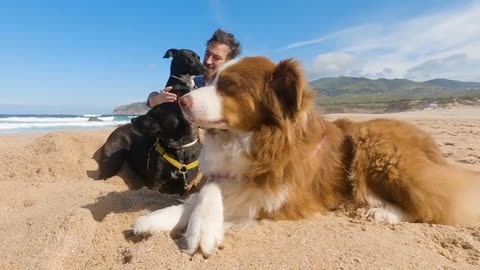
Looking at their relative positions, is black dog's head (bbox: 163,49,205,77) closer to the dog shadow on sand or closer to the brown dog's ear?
the dog shadow on sand

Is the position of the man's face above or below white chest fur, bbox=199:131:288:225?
above

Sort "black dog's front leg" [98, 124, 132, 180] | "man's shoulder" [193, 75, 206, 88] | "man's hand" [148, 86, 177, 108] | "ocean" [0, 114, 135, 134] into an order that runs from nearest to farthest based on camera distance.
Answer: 1. "man's hand" [148, 86, 177, 108]
2. "man's shoulder" [193, 75, 206, 88]
3. "black dog's front leg" [98, 124, 132, 180]
4. "ocean" [0, 114, 135, 134]

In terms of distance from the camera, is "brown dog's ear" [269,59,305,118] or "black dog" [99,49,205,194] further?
"black dog" [99,49,205,194]

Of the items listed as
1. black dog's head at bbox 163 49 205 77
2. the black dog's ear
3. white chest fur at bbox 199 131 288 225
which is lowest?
white chest fur at bbox 199 131 288 225

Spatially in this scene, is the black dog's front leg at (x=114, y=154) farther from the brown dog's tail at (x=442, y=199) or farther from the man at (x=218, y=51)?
the brown dog's tail at (x=442, y=199)

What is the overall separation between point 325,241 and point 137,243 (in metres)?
1.20

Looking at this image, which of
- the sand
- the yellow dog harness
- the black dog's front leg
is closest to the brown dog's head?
the sand

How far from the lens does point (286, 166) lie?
294 centimetres

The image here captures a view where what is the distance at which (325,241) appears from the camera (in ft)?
8.13

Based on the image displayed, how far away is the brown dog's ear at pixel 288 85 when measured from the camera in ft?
9.59

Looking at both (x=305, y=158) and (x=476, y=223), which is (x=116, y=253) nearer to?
(x=305, y=158)

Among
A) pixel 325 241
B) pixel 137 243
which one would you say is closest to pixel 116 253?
pixel 137 243

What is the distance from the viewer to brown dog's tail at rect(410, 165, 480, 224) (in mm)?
2926

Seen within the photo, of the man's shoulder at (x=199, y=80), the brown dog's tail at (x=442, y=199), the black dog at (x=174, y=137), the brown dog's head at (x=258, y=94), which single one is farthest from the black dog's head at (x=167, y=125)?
the brown dog's tail at (x=442, y=199)
